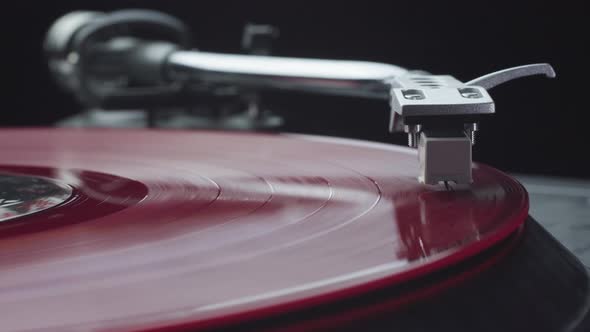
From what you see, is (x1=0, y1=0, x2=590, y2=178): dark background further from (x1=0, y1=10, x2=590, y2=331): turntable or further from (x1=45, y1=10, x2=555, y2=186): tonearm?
(x1=0, y1=10, x2=590, y2=331): turntable

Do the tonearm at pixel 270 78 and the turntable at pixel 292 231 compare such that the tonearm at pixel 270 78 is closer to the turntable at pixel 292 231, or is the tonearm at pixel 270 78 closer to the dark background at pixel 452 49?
the turntable at pixel 292 231

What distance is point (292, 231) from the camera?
18.5 inches

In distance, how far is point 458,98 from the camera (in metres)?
0.55

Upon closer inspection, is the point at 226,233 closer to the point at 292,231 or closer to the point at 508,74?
the point at 292,231

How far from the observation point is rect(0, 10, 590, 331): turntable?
35 cm

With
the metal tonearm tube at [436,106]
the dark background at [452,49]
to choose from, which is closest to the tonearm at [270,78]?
the metal tonearm tube at [436,106]

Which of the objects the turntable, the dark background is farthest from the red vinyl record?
the dark background

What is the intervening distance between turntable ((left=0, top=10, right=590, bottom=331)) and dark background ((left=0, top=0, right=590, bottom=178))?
2.29 feet

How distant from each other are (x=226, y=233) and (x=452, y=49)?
115 centimetres

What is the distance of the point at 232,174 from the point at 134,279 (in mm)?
302

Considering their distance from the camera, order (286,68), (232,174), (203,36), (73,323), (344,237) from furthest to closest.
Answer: (203,36) → (286,68) → (232,174) → (344,237) → (73,323)

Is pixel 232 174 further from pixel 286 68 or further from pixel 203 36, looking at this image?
pixel 203 36

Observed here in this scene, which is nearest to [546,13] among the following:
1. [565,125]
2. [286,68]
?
[565,125]

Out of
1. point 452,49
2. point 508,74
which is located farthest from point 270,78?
point 452,49
